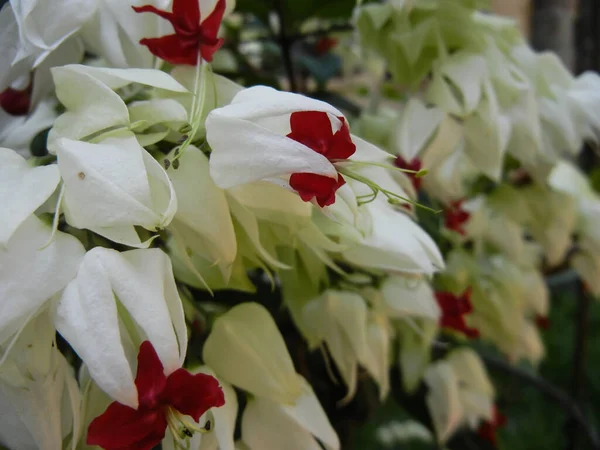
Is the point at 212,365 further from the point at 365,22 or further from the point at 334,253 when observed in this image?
the point at 365,22

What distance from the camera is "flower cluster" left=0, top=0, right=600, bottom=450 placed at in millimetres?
166

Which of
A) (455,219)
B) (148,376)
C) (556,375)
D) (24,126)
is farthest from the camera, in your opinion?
(556,375)

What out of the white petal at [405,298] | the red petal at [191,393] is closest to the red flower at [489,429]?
the white petal at [405,298]

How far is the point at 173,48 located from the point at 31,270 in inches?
3.8

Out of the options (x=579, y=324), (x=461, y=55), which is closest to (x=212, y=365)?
(x=461, y=55)

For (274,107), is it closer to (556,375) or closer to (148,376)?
(148,376)

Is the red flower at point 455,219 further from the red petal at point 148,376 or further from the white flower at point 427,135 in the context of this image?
the red petal at point 148,376

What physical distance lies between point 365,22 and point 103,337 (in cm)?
25

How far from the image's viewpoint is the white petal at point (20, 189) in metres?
0.17

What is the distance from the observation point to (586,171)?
0.72 meters

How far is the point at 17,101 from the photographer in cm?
29

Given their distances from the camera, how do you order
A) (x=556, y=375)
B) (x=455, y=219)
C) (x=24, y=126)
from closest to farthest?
(x=24, y=126)
(x=455, y=219)
(x=556, y=375)

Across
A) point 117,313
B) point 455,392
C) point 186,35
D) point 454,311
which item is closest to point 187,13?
point 186,35

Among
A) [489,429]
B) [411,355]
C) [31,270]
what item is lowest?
[489,429]
